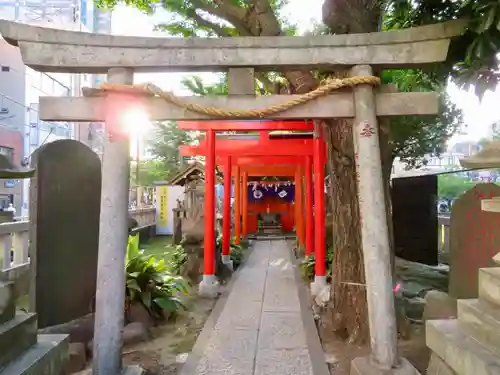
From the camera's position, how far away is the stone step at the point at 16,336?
258cm

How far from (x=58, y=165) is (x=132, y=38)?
2087 millimetres

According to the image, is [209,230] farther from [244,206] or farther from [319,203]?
[244,206]

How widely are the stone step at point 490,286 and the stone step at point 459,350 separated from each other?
28 centimetres

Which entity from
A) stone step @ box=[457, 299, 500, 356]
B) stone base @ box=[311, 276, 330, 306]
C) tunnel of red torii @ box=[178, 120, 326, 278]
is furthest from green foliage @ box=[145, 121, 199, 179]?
stone step @ box=[457, 299, 500, 356]

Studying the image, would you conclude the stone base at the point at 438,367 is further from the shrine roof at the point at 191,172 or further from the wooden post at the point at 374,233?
the shrine roof at the point at 191,172

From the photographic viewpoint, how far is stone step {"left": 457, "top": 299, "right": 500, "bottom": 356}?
7.54ft

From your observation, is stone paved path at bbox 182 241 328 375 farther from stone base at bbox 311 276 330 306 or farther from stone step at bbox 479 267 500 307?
stone step at bbox 479 267 500 307

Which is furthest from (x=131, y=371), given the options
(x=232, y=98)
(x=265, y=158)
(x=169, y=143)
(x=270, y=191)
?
(x=169, y=143)

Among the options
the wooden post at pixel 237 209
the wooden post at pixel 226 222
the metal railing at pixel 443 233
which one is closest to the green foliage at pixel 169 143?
the wooden post at pixel 237 209

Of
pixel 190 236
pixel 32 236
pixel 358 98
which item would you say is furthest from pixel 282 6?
pixel 32 236

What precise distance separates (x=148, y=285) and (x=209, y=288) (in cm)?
193

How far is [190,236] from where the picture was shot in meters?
9.55

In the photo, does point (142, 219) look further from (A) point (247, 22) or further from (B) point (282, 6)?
(A) point (247, 22)

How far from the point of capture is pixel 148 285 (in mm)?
5926
